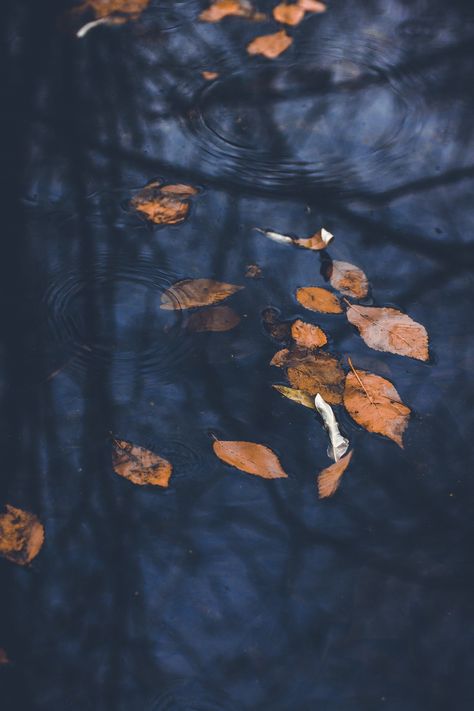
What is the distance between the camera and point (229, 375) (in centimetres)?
211

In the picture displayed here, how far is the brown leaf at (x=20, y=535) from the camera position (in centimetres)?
181

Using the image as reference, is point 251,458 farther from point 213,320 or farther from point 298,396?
point 213,320

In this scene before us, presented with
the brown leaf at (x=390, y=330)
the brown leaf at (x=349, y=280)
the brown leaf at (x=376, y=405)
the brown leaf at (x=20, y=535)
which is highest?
the brown leaf at (x=349, y=280)

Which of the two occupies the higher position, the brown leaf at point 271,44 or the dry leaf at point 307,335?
the brown leaf at point 271,44

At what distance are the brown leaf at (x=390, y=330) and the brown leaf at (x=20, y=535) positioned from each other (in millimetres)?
1064

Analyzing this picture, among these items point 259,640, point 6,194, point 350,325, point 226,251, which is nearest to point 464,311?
point 350,325

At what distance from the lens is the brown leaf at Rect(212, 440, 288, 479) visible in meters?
1.92

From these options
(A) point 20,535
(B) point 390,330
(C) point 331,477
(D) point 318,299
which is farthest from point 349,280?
(A) point 20,535

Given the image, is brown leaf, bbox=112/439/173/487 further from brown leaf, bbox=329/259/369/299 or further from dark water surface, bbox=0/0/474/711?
brown leaf, bbox=329/259/369/299

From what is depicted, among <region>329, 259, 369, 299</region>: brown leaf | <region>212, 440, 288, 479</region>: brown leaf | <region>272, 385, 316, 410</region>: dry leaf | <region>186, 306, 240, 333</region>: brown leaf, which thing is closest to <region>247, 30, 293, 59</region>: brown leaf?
<region>329, 259, 369, 299</region>: brown leaf

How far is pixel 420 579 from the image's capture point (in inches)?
68.7

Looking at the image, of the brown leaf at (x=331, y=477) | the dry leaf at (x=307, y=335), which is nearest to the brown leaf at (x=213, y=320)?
the dry leaf at (x=307, y=335)

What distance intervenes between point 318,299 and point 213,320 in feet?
1.10

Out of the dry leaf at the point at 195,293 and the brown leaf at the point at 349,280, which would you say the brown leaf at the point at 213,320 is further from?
the brown leaf at the point at 349,280
